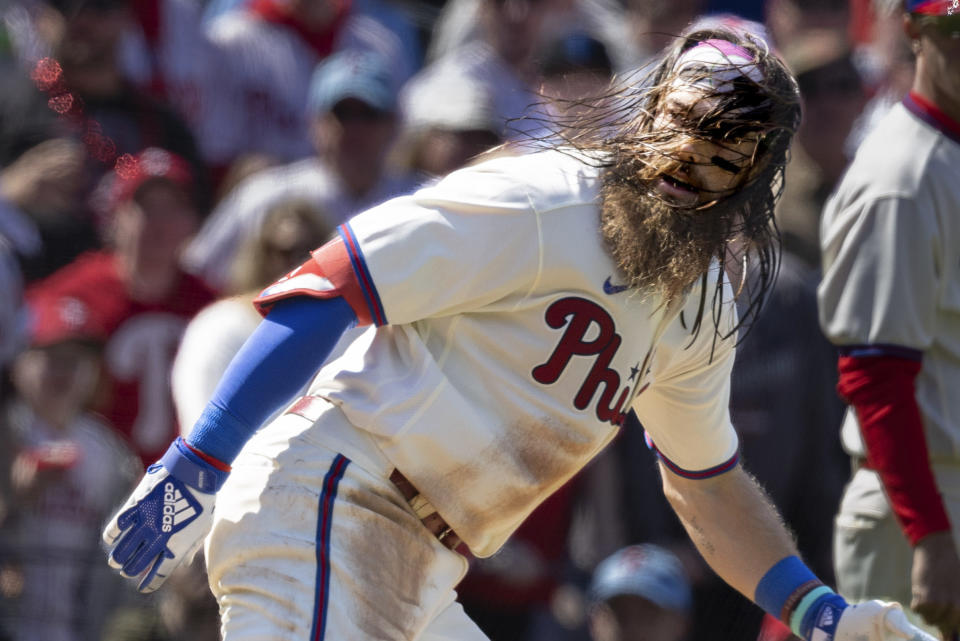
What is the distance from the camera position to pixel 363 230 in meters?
2.79

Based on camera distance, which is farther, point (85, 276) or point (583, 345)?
point (85, 276)

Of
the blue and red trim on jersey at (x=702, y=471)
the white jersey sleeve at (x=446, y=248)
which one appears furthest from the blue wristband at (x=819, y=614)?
the white jersey sleeve at (x=446, y=248)

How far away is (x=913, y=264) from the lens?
12.5 feet

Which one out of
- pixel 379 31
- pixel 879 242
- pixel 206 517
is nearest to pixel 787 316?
pixel 879 242

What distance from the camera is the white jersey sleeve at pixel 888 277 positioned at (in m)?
3.79

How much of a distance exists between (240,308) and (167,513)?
2.03 meters

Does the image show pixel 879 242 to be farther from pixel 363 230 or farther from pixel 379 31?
pixel 379 31

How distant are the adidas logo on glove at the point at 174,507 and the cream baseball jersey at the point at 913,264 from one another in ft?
6.20

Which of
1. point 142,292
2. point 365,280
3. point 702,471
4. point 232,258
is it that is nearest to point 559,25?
point 232,258

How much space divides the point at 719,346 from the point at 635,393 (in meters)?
0.24

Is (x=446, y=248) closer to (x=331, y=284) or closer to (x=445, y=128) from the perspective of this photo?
(x=331, y=284)

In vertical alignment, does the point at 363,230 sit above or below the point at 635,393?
above

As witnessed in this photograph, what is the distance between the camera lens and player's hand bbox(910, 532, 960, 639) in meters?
3.59

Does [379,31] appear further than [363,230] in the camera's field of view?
Yes
